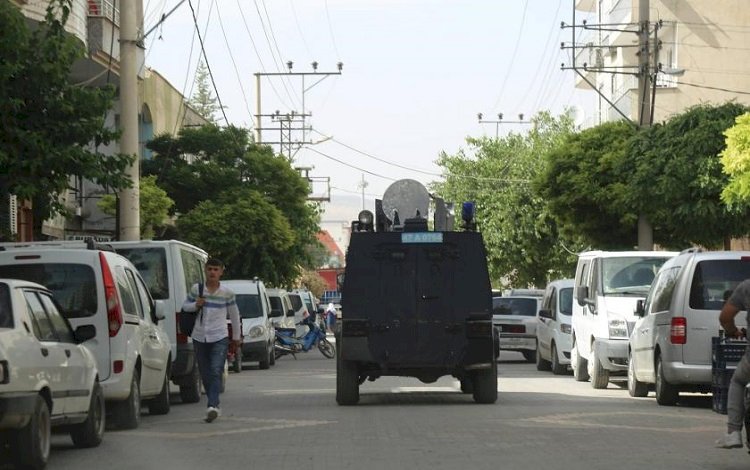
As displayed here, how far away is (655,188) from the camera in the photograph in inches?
1668

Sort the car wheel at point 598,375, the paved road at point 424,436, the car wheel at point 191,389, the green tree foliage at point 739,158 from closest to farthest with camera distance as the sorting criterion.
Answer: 1. the paved road at point 424,436
2. the car wheel at point 191,389
3. the car wheel at point 598,375
4. the green tree foliage at point 739,158

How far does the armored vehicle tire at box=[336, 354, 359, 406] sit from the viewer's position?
2077 centimetres

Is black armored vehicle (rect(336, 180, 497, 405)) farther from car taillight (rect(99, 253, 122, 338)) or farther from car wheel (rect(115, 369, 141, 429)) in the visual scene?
car taillight (rect(99, 253, 122, 338))

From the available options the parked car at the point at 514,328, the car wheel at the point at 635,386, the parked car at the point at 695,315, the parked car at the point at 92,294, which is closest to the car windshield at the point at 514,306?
the parked car at the point at 514,328

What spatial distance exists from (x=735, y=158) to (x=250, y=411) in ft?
66.2

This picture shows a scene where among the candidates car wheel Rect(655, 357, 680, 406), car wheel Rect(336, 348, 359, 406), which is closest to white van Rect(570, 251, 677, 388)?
car wheel Rect(655, 357, 680, 406)

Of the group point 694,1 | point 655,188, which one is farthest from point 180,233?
point 694,1

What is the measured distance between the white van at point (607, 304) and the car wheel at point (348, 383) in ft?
20.1

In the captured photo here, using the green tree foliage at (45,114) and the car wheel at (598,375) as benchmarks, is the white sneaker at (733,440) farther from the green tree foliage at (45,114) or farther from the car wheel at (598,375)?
the car wheel at (598,375)

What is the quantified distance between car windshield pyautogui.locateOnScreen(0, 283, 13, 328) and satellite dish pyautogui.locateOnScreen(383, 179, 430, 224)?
44.8ft

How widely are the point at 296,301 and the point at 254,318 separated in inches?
576

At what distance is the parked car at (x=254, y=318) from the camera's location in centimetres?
3784

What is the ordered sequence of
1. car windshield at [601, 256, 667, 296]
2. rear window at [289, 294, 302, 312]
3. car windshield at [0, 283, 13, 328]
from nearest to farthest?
car windshield at [0, 283, 13, 328]
car windshield at [601, 256, 667, 296]
rear window at [289, 294, 302, 312]

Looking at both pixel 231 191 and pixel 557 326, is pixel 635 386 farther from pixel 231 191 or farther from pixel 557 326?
pixel 231 191
